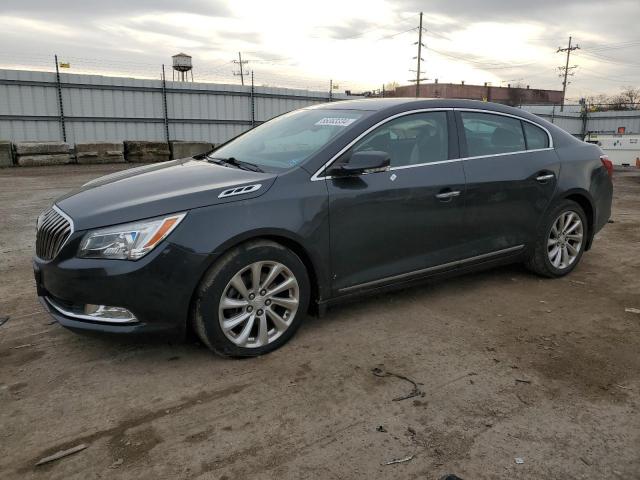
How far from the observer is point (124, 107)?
19.8m

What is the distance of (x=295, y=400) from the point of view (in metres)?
2.89

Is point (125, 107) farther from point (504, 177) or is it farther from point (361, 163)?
point (361, 163)

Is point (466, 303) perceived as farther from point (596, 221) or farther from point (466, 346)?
point (596, 221)

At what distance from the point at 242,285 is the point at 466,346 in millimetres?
1569

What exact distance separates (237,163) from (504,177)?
7.29ft

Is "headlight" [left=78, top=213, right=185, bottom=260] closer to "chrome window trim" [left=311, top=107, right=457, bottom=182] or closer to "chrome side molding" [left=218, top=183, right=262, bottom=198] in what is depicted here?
"chrome side molding" [left=218, top=183, right=262, bottom=198]

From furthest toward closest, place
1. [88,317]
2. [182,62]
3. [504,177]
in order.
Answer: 1. [182,62]
2. [504,177]
3. [88,317]

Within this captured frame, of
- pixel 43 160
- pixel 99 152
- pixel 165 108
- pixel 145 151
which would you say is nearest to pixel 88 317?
pixel 43 160

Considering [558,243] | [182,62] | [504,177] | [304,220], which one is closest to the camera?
[304,220]

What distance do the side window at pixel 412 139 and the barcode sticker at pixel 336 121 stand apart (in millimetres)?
194

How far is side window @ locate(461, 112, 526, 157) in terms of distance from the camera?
435 cm

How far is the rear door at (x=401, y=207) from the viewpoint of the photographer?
11.9ft

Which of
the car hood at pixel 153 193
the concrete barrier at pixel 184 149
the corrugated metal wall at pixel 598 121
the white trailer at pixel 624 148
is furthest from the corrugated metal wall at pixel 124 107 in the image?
the corrugated metal wall at pixel 598 121

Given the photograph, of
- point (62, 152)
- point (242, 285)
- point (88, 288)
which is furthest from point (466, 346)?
point (62, 152)
